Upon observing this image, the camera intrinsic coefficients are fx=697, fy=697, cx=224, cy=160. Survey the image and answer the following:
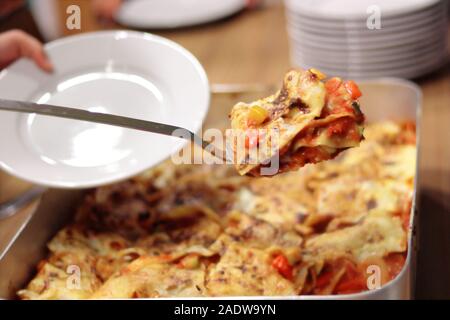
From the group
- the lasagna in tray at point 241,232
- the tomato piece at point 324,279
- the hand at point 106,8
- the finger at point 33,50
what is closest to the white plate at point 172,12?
the hand at point 106,8

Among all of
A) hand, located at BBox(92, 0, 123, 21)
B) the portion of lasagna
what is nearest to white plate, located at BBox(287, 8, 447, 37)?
hand, located at BBox(92, 0, 123, 21)

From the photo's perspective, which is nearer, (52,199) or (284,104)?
(284,104)

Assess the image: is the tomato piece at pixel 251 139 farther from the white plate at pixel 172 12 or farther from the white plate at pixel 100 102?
the white plate at pixel 172 12

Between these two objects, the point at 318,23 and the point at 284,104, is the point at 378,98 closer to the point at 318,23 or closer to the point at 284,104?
the point at 318,23

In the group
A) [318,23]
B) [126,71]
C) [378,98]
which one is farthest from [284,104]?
[318,23]

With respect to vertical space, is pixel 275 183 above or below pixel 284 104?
Result: below

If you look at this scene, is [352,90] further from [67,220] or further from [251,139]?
[67,220]
